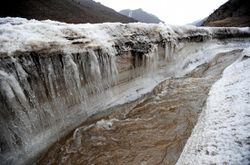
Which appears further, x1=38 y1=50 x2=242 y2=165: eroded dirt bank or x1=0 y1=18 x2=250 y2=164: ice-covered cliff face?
x1=38 y1=50 x2=242 y2=165: eroded dirt bank

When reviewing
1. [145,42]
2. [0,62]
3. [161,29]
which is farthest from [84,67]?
[161,29]

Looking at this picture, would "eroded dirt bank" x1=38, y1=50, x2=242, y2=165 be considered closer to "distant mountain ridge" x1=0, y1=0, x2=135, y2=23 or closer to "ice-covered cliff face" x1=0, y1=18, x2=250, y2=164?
"ice-covered cliff face" x1=0, y1=18, x2=250, y2=164

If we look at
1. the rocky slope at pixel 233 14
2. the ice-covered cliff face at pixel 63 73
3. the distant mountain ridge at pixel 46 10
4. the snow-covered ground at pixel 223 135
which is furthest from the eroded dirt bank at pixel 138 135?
the rocky slope at pixel 233 14

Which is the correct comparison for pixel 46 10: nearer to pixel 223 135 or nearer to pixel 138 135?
pixel 138 135

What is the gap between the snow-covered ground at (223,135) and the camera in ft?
8.90

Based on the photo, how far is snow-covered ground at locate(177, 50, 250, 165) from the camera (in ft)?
8.90

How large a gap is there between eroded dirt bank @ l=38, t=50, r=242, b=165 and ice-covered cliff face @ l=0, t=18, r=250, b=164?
30 centimetres

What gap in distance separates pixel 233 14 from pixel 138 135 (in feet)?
112

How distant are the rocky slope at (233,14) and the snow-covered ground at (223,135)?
25251 millimetres

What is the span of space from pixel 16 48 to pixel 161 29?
17.6 ft

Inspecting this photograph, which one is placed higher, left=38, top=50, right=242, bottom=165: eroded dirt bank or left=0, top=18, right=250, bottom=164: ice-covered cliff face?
left=0, top=18, right=250, bottom=164: ice-covered cliff face

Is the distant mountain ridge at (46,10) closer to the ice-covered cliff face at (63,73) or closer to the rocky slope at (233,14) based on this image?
the ice-covered cliff face at (63,73)

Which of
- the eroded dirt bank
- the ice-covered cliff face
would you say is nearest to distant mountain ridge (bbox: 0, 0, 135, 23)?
the ice-covered cliff face

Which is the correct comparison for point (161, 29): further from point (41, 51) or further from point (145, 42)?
point (41, 51)
